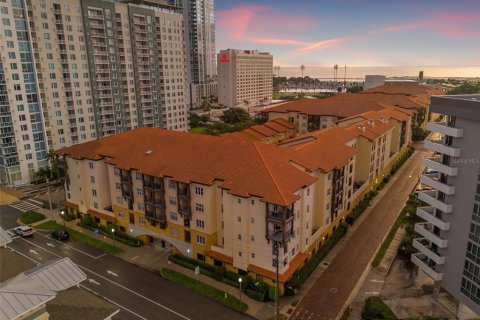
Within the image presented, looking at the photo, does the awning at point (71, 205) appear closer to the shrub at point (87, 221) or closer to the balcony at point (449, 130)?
the shrub at point (87, 221)

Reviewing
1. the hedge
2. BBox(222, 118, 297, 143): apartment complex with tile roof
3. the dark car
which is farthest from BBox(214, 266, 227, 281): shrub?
BBox(222, 118, 297, 143): apartment complex with tile roof

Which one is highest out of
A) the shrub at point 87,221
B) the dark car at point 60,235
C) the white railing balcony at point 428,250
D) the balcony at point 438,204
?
the balcony at point 438,204

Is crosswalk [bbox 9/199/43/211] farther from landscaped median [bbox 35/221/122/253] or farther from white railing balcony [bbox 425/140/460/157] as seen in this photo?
white railing balcony [bbox 425/140/460/157]

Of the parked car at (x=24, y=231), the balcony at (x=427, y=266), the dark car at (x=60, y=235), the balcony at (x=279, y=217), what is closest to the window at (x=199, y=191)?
the balcony at (x=279, y=217)

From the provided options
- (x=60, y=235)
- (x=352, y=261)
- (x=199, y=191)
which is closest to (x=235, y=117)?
(x=60, y=235)

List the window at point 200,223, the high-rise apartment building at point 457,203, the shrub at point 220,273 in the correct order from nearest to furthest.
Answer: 1. the high-rise apartment building at point 457,203
2. the shrub at point 220,273
3. the window at point 200,223

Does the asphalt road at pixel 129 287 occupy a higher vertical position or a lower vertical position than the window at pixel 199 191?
lower
